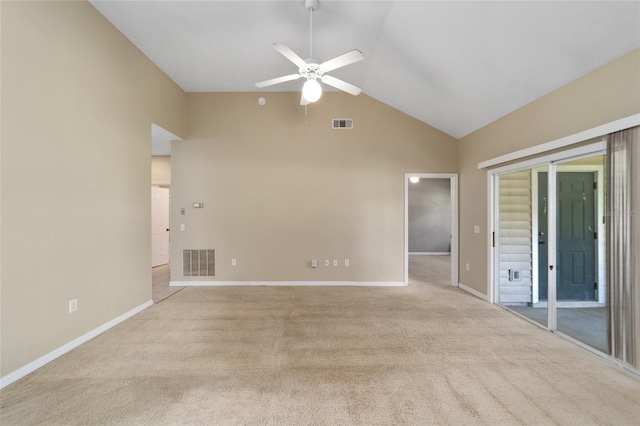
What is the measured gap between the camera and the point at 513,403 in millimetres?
1850

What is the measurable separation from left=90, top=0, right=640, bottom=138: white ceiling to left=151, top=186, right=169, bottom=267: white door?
10.9ft

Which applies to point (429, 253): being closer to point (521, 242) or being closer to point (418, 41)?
point (521, 242)

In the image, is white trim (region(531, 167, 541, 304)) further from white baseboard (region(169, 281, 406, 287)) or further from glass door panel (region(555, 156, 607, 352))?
white baseboard (region(169, 281, 406, 287))

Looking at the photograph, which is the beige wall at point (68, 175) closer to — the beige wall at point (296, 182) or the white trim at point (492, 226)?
the beige wall at point (296, 182)

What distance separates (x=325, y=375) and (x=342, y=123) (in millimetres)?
4139

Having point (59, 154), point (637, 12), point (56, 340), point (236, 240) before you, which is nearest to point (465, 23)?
point (637, 12)

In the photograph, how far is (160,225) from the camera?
21.3 ft

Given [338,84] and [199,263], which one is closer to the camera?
[338,84]

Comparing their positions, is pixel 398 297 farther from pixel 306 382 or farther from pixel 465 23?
pixel 465 23

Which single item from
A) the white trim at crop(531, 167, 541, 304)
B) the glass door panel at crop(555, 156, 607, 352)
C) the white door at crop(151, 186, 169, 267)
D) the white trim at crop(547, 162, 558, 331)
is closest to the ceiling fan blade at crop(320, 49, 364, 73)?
the white trim at crop(547, 162, 558, 331)

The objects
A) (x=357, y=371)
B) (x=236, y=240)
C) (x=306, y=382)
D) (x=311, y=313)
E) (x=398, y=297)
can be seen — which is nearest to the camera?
(x=306, y=382)

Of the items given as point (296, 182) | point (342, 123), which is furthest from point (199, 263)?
point (342, 123)

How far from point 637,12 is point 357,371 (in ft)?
11.8

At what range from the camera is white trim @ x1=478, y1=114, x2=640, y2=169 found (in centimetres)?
209
